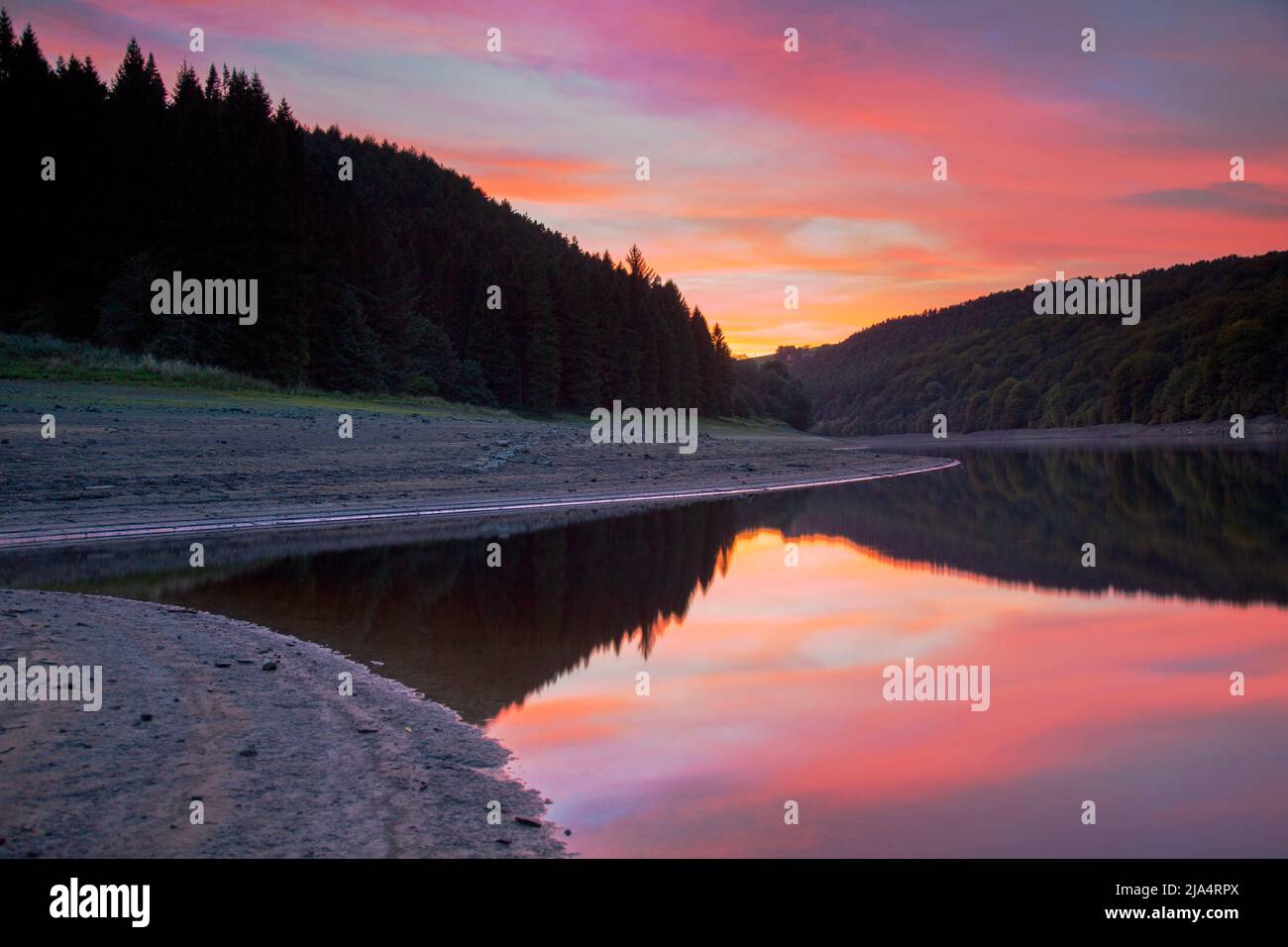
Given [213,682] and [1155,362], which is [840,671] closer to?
[213,682]

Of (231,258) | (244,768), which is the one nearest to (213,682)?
(244,768)

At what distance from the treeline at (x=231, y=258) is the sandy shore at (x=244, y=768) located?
38051 millimetres

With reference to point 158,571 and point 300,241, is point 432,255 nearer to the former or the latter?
point 300,241

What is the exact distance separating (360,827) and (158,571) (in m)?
12.0

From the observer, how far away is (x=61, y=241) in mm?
46250

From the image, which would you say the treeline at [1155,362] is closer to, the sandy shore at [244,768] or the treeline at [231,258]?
the treeline at [231,258]

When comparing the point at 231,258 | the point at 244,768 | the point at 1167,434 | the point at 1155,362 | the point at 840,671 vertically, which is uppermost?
the point at 1155,362

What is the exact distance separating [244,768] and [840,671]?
256 inches

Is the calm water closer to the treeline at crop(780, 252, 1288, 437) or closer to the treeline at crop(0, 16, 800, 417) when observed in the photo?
the treeline at crop(0, 16, 800, 417)

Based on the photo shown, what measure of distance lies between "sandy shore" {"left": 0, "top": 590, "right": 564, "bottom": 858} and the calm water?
0.62 metres

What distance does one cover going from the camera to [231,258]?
47.3 metres

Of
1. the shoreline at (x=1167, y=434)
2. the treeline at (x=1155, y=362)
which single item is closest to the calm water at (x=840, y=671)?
the shoreline at (x=1167, y=434)

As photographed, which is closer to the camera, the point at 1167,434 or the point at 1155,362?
the point at 1167,434

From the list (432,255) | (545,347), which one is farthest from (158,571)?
(432,255)
